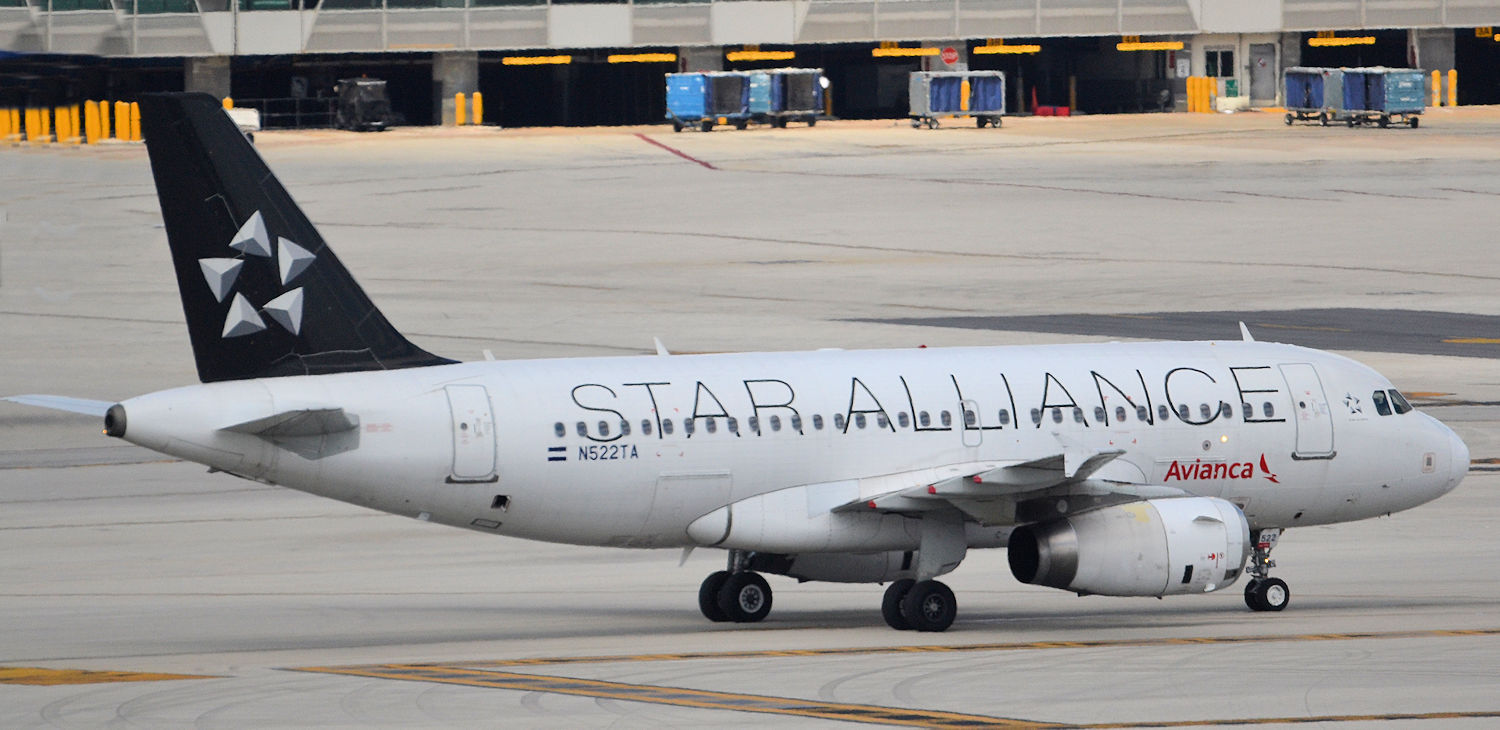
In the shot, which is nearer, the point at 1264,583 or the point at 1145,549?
the point at 1145,549

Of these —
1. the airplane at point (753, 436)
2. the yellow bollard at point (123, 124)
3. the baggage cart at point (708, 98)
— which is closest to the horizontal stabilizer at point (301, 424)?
the airplane at point (753, 436)

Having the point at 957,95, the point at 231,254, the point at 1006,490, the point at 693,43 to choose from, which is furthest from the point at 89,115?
the point at 693,43

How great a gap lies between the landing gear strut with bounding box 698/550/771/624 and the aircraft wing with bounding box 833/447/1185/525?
7.14 feet

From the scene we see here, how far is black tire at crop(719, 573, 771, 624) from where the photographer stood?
1293 inches

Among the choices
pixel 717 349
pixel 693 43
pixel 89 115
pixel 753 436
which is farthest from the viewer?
pixel 693 43

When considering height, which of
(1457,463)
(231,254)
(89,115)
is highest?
(89,115)

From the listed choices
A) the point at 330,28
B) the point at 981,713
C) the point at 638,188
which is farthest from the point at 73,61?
the point at 330,28

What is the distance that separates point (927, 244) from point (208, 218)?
60349mm

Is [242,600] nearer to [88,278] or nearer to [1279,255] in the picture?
[88,278]

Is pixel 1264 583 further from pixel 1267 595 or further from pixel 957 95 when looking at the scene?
pixel 957 95

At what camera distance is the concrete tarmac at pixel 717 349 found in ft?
87.4

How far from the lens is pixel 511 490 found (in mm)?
30391

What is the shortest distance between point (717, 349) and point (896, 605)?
32.8 metres

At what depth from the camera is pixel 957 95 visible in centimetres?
13712
